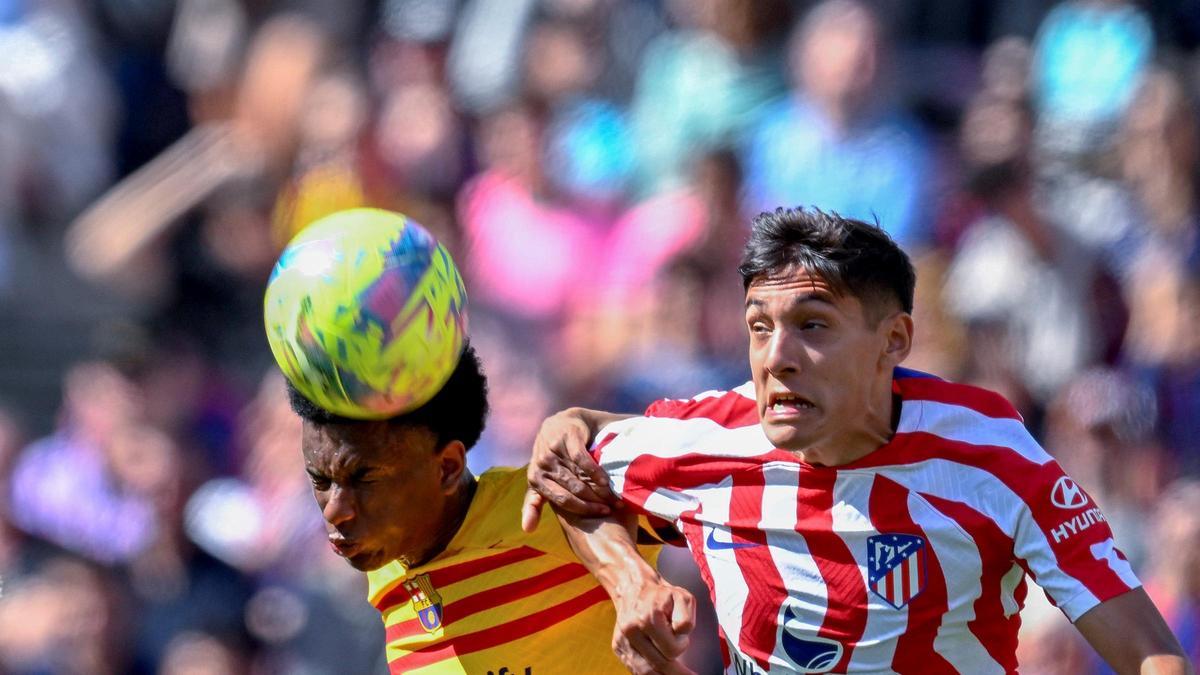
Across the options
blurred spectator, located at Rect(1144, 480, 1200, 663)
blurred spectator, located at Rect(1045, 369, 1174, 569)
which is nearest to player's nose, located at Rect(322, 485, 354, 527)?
blurred spectator, located at Rect(1144, 480, 1200, 663)

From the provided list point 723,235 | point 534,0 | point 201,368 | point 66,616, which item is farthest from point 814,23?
point 66,616

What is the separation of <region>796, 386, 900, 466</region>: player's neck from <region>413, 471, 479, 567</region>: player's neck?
0.96m

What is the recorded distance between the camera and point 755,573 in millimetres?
4207

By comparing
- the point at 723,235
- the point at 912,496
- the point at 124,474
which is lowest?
the point at 124,474

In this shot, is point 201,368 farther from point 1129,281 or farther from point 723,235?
point 1129,281

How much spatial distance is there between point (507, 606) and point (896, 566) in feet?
3.39

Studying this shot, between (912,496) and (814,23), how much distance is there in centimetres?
440

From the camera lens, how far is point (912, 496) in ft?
13.2

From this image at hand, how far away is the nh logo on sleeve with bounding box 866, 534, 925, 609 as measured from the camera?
4.00m

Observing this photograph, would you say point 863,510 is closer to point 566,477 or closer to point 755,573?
point 755,573

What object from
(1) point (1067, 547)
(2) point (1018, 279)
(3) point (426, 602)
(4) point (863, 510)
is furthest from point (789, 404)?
(2) point (1018, 279)

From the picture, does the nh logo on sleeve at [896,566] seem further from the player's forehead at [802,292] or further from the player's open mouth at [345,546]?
the player's open mouth at [345,546]

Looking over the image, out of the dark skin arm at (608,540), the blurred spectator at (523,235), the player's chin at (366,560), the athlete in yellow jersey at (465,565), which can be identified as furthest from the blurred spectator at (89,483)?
the dark skin arm at (608,540)

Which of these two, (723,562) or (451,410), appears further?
(451,410)
